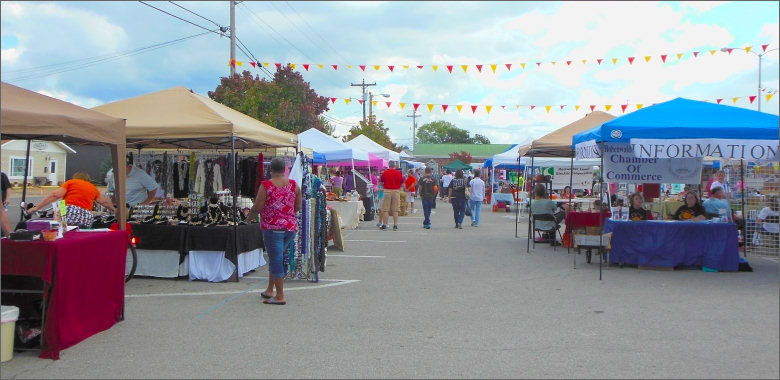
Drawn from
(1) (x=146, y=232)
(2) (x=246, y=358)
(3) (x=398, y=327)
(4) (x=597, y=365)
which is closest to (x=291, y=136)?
(1) (x=146, y=232)

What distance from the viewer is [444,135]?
125438mm

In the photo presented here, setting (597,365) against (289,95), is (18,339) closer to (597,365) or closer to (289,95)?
(597,365)

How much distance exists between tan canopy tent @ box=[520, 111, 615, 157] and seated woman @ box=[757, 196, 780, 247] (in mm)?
3381

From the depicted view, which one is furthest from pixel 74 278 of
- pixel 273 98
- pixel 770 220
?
pixel 273 98

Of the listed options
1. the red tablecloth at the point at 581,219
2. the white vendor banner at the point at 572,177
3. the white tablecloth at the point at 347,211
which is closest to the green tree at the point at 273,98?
the white tablecloth at the point at 347,211

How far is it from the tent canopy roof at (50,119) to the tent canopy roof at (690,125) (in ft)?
22.7

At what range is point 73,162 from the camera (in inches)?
2053

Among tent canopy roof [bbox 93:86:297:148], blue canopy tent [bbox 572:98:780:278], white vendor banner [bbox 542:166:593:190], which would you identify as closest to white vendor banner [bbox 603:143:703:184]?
blue canopy tent [bbox 572:98:780:278]

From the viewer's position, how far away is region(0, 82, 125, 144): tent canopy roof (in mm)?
5527

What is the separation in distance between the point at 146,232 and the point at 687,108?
8.74 meters

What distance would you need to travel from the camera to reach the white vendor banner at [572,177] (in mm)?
19328

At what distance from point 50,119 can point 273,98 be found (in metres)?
20.8

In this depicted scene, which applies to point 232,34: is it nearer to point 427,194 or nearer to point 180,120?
point 427,194

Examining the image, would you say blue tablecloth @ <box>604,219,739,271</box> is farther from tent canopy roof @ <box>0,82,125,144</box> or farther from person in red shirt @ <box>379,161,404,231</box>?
tent canopy roof @ <box>0,82,125,144</box>
